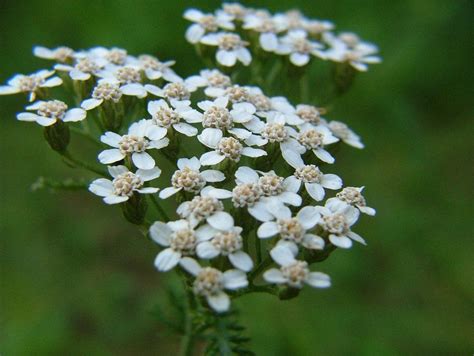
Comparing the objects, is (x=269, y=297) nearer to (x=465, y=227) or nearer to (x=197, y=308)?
(x=197, y=308)

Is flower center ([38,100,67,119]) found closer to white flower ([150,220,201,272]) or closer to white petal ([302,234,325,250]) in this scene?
white flower ([150,220,201,272])

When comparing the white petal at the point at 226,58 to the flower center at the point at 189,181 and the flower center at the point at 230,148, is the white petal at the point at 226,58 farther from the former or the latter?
the flower center at the point at 189,181

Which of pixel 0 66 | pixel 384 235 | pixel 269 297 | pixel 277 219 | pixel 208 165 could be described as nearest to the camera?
pixel 277 219

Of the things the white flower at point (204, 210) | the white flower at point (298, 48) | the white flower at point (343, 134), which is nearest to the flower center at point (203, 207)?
the white flower at point (204, 210)

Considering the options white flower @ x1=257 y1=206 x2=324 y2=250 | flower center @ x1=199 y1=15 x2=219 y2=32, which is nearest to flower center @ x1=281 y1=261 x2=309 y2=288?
white flower @ x1=257 y1=206 x2=324 y2=250

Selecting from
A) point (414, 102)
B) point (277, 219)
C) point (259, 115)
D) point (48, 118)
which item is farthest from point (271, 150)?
point (414, 102)

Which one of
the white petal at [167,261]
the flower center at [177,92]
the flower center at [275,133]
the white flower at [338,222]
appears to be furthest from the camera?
the flower center at [177,92]
